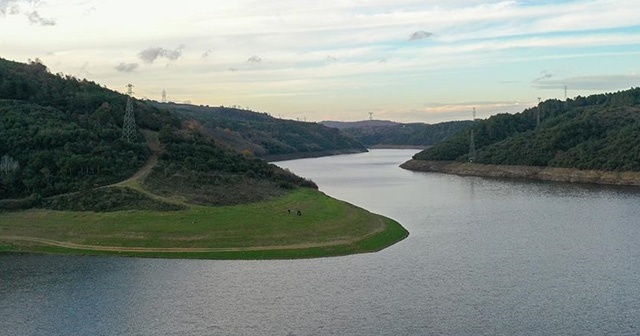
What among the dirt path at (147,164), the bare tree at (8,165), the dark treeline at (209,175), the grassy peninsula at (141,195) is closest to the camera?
the grassy peninsula at (141,195)

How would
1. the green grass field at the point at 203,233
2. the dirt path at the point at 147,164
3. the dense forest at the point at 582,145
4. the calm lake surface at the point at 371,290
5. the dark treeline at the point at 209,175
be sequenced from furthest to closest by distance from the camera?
the dense forest at the point at 582,145
the dirt path at the point at 147,164
the dark treeline at the point at 209,175
the green grass field at the point at 203,233
the calm lake surface at the point at 371,290

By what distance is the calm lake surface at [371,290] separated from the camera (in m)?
38.4

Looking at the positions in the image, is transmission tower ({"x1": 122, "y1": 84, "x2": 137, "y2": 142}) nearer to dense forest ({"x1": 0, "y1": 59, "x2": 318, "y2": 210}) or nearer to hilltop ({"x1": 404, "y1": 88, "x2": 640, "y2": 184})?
dense forest ({"x1": 0, "y1": 59, "x2": 318, "y2": 210})

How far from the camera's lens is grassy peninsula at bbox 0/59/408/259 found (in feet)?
209

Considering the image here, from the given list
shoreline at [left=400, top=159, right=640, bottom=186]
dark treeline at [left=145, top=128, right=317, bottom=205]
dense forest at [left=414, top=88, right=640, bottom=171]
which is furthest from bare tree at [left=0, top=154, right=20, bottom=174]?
dense forest at [left=414, top=88, right=640, bottom=171]

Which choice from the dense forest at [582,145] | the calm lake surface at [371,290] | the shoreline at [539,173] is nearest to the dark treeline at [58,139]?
the calm lake surface at [371,290]

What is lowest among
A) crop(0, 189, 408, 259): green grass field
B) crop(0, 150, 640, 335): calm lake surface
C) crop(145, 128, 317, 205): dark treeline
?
crop(0, 150, 640, 335): calm lake surface

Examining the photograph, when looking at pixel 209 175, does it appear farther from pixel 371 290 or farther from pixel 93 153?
pixel 371 290

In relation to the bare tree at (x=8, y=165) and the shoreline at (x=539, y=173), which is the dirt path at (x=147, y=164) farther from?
the shoreline at (x=539, y=173)

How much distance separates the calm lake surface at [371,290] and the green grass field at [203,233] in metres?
2.99

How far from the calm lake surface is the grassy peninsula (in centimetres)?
455

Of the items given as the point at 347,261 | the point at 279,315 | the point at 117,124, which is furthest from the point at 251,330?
the point at 117,124

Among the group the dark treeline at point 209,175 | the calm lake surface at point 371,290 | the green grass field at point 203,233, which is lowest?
the calm lake surface at point 371,290

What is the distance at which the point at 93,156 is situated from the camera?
279 ft
